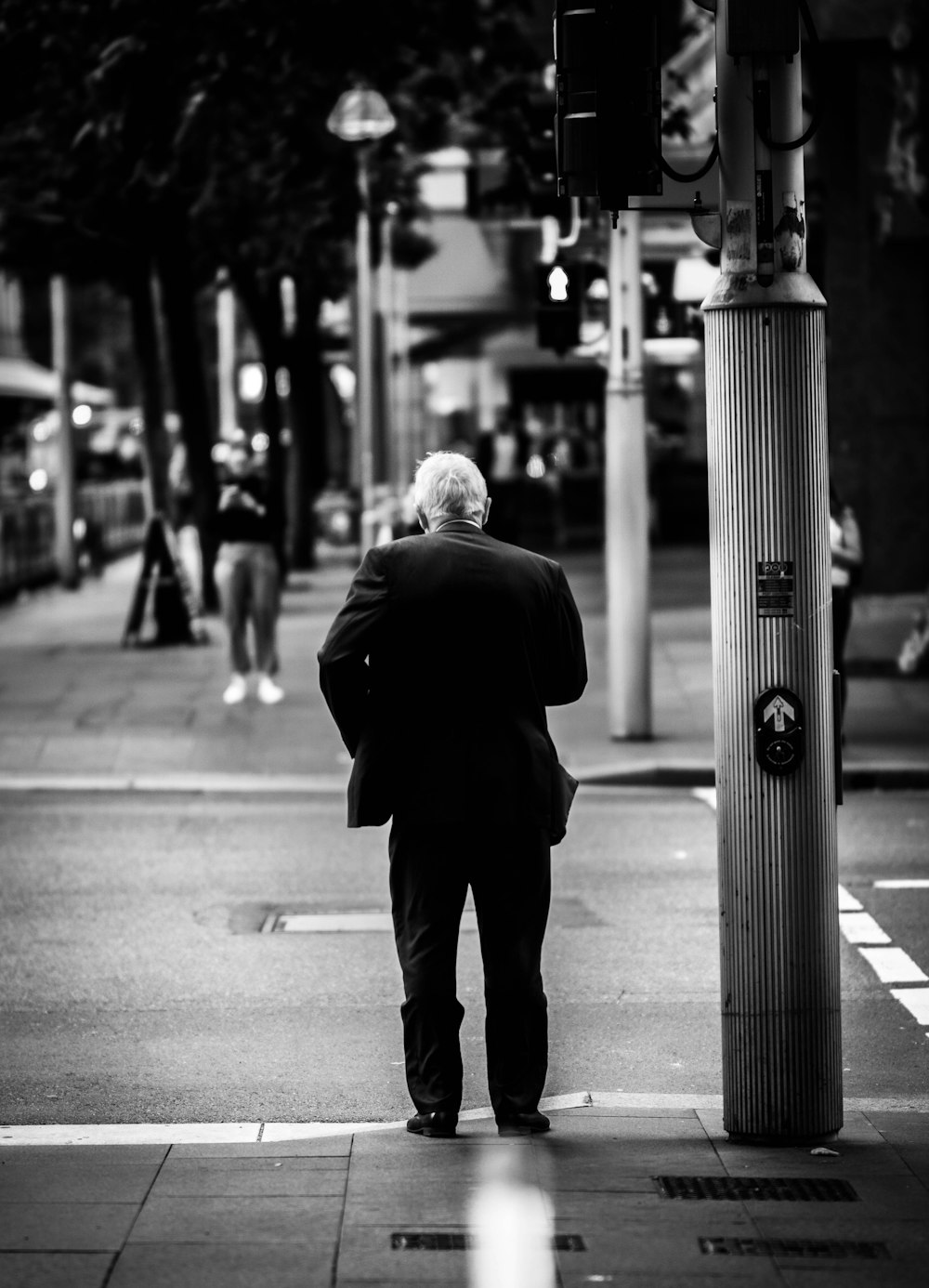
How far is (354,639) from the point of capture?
622cm

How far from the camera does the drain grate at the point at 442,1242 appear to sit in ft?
16.6

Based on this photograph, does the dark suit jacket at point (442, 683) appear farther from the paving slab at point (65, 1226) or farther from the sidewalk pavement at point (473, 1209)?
the paving slab at point (65, 1226)

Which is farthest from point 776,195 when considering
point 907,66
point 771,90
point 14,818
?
point 907,66

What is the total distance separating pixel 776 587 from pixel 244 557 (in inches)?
458

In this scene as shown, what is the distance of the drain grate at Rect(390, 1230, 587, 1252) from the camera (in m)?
5.06

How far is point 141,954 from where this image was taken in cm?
934

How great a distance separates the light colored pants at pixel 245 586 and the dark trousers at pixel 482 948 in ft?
36.8

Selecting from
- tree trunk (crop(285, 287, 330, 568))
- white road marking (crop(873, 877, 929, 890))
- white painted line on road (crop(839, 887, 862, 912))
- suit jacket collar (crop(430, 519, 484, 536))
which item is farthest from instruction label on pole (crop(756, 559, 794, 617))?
tree trunk (crop(285, 287, 330, 568))

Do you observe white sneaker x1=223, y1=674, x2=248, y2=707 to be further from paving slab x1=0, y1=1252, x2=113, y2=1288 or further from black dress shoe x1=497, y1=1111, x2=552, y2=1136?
paving slab x1=0, y1=1252, x2=113, y2=1288

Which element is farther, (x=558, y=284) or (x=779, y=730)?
(x=558, y=284)

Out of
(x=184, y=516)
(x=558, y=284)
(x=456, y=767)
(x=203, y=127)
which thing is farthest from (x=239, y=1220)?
(x=184, y=516)

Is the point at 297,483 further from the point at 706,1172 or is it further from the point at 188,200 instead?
the point at 706,1172

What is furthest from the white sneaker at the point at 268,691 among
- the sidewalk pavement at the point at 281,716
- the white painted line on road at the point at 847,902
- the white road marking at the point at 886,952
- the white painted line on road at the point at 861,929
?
the white painted line on road at the point at 861,929

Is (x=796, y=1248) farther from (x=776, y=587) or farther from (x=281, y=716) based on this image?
(x=281, y=716)
